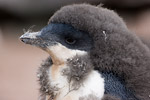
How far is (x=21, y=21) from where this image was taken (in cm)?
835

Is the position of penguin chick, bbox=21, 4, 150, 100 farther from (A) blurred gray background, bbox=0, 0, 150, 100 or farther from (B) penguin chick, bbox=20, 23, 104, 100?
(A) blurred gray background, bbox=0, 0, 150, 100

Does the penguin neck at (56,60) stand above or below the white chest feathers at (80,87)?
above

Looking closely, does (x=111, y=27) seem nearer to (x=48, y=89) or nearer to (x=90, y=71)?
(x=90, y=71)

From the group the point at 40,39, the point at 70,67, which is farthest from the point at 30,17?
the point at 70,67

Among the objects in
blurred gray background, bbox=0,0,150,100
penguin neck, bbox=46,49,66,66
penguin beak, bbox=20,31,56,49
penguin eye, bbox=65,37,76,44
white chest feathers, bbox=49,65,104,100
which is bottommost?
white chest feathers, bbox=49,65,104,100

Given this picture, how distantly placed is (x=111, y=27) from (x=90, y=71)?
0.20 metres

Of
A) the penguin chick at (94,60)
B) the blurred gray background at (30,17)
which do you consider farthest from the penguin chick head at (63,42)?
the blurred gray background at (30,17)

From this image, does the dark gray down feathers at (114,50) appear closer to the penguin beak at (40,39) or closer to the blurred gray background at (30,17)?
the penguin beak at (40,39)

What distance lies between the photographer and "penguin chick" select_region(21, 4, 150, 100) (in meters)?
2.26

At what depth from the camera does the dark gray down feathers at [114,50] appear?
2.26 m

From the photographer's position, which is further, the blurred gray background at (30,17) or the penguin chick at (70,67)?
the blurred gray background at (30,17)

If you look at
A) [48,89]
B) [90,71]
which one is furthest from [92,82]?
[48,89]

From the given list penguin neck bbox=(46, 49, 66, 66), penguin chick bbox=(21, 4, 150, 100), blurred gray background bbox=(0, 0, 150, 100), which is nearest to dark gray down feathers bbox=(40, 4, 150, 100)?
penguin chick bbox=(21, 4, 150, 100)

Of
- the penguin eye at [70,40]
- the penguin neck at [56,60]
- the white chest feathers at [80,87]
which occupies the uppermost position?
the penguin eye at [70,40]
